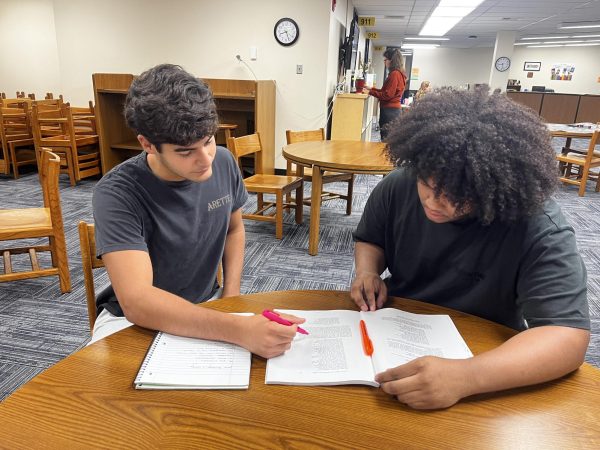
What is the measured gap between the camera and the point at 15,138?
4.68 metres

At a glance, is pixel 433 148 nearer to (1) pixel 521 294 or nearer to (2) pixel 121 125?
(1) pixel 521 294

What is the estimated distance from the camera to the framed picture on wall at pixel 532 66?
14023 mm

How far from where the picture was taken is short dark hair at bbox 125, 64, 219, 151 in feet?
3.06

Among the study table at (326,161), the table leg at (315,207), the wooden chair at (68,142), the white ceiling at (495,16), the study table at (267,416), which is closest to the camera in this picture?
the study table at (267,416)

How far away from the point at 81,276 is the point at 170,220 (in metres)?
1.79

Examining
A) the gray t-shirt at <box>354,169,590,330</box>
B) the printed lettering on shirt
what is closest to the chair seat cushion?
the printed lettering on shirt

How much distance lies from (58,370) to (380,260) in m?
0.79

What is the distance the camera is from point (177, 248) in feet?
3.69

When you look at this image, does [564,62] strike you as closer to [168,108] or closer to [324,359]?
[168,108]

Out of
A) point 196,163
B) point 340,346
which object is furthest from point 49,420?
point 196,163

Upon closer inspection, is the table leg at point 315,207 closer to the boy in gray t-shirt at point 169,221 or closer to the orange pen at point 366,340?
the boy in gray t-shirt at point 169,221

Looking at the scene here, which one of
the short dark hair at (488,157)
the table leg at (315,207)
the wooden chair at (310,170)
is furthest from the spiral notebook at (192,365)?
the wooden chair at (310,170)

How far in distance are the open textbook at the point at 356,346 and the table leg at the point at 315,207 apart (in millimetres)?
1869

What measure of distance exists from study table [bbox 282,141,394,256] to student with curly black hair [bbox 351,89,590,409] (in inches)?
57.4
